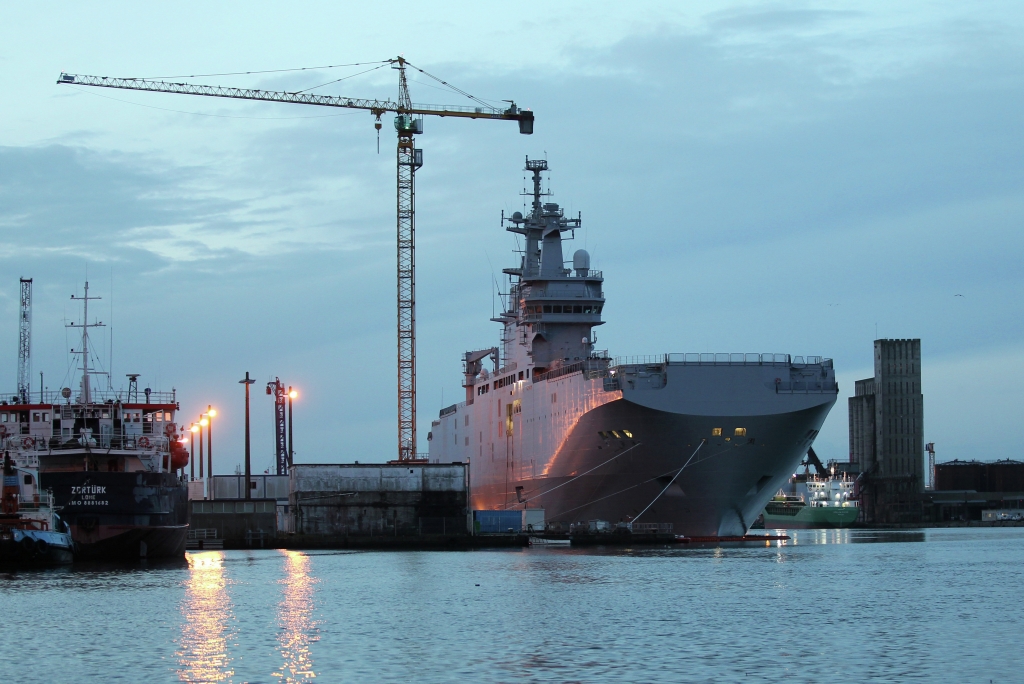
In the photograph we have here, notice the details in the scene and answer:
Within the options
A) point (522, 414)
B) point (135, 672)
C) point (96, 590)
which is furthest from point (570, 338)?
point (135, 672)

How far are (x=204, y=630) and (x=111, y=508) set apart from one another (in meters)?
20.7

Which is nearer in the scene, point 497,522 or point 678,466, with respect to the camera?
point 678,466

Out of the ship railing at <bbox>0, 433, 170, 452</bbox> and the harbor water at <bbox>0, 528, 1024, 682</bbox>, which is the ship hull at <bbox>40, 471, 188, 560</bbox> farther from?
the ship railing at <bbox>0, 433, 170, 452</bbox>

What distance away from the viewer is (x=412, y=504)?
72375 mm

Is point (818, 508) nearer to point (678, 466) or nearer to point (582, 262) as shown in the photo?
point (582, 262)

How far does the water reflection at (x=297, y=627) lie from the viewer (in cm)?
2588

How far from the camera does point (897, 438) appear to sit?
152375 mm

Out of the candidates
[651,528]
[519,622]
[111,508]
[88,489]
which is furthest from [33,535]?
[651,528]

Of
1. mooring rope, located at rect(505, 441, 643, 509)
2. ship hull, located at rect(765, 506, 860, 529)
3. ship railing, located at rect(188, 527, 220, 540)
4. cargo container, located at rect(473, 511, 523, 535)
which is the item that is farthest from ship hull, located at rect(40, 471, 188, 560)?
ship hull, located at rect(765, 506, 860, 529)

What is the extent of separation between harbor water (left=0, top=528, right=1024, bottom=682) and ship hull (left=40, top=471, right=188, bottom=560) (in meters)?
1.36

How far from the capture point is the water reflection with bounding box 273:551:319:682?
25.9 meters

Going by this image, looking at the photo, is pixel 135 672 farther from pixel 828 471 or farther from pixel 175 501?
pixel 828 471

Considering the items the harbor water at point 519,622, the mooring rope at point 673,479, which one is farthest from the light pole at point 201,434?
the harbor water at point 519,622

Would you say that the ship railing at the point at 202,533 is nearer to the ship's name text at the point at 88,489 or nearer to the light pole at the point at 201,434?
the light pole at the point at 201,434
